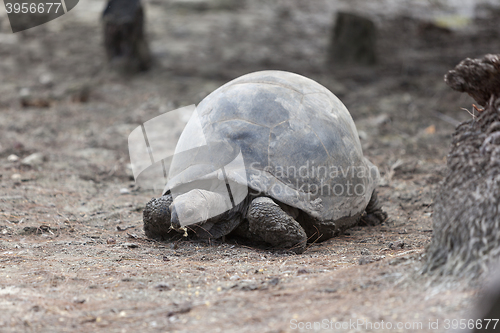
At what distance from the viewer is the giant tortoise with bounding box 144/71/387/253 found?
3.31 m

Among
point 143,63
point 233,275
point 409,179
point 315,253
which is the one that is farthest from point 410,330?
point 143,63

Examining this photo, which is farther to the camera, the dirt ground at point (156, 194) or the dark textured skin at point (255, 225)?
the dark textured skin at point (255, 225)

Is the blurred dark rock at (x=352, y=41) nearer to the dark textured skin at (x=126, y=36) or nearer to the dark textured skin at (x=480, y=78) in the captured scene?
the dark textured skin at (x=126, y=36)

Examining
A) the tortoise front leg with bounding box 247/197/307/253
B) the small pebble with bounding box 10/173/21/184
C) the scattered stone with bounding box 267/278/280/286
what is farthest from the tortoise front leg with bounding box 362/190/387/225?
the small pebble with bounding box 10/173/21/184

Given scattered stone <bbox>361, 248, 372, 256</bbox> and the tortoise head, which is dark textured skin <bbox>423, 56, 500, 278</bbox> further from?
the tortoise head

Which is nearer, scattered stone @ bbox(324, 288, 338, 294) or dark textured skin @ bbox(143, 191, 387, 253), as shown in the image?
scattered stone @ bbox(324, 288, 338, 294)

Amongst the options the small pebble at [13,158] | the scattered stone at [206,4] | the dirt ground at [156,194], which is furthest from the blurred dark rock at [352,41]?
the small pebble at [13,158]

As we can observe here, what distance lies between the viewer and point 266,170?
336 cm

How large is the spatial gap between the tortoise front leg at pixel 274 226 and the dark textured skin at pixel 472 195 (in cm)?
112

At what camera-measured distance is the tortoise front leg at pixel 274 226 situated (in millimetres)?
3254

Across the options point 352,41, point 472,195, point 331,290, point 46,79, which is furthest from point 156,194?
point 352,41

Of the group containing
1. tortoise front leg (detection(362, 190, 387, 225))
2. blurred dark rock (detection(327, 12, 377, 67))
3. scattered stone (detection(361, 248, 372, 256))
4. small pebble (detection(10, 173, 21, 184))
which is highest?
blurred dark rock (detection(327, 12, 377, 67))

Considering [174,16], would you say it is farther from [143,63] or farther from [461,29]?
[461,29]

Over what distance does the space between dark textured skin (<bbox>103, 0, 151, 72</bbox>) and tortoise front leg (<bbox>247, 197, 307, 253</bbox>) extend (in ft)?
22.5
